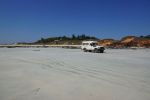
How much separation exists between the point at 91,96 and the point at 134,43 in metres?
77.4

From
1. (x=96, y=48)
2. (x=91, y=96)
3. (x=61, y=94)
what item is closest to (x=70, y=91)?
(x=61, y=94)

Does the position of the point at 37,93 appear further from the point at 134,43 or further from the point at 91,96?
the point at 134,43

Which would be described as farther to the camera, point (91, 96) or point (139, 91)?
point (139, 91)

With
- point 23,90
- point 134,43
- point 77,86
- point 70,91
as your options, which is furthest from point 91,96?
point 134,43

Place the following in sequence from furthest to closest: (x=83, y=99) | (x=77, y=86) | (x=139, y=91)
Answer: (x=77, y=86) → (x=139, y=91) → (x=83, y=99)

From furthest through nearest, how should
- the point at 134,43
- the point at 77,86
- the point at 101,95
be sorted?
the point at 134,43 → the point at 77,86 → the point at 101,95

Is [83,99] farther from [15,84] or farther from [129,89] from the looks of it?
[15,84]

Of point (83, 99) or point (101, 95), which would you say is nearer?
point (83, 99)

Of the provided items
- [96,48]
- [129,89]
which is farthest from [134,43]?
[129,89]

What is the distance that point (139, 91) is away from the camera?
24.0ft

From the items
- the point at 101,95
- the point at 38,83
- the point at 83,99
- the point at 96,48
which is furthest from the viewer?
the point at 96,48

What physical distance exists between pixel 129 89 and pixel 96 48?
104 ft

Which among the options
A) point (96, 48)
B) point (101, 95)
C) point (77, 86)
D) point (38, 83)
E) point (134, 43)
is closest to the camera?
point (101, 95)

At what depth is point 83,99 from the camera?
630 centimetres
